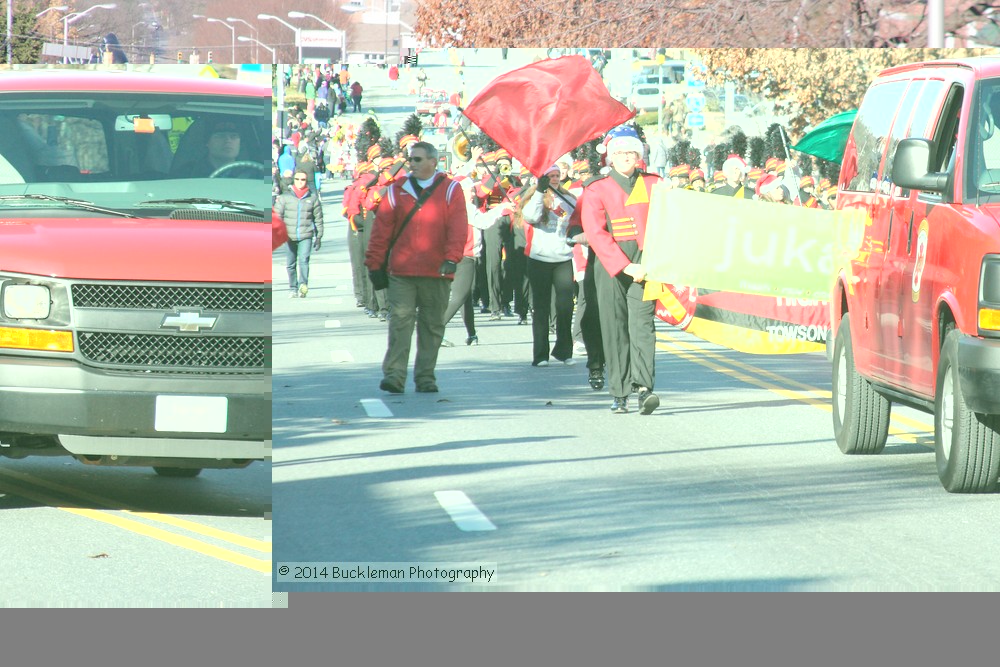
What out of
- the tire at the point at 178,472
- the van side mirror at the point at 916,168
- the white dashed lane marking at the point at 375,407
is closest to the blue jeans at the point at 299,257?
the white dashed lane marking at the point at 375,407

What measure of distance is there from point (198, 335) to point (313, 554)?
129 cm

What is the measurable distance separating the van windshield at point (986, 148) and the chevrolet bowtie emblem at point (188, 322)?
3647 millimetres

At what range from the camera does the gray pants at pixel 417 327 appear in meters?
10.5

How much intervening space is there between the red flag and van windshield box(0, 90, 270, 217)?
184 centimetres

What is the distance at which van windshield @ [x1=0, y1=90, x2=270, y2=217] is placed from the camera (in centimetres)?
827

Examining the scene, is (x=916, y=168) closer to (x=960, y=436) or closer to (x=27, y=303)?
(x=960, y=436)

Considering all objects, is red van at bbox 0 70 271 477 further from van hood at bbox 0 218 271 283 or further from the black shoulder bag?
the black shoulder bag

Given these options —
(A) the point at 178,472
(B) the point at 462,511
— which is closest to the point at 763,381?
(A) the point at 178,472

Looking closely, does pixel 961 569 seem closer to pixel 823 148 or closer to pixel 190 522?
pixel 190 522

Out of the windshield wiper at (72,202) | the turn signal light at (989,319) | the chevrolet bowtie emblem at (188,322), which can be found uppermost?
the windshield wiper at (72,202)

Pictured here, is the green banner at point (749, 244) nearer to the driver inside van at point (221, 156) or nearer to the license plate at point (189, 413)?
the driver inside van at point (221, 156)

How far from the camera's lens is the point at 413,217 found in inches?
447

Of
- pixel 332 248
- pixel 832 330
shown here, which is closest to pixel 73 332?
pixel 832 330

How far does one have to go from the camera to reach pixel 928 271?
8.68 metres
